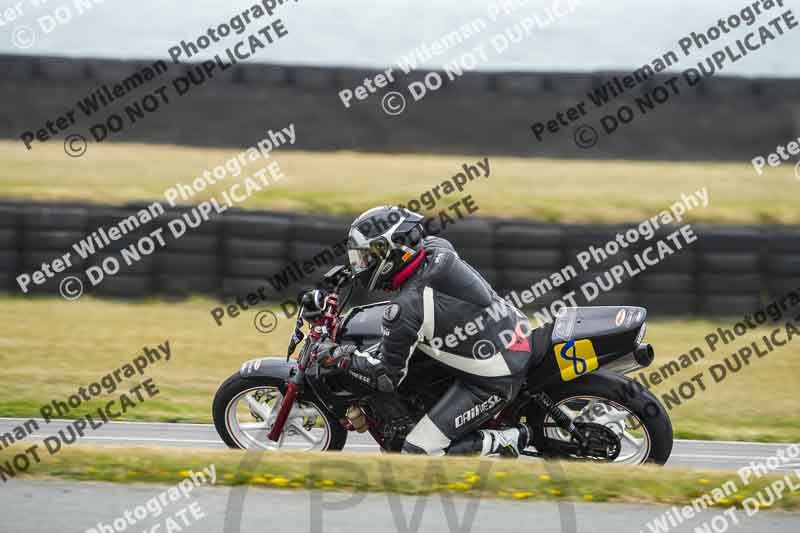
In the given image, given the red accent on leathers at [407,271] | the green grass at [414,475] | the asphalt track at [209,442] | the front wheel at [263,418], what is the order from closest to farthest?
the green grass at [414,475]
the red accent on leathers at [407,271]
the front wheel at [263,418]
the asphalt track at [209,442]

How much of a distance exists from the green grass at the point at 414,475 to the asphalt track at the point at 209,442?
1886 mm

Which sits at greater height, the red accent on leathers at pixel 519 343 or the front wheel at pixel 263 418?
Answer: the red accent on leathers at pixel 519 343

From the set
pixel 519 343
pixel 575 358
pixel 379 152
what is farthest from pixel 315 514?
pixel 379 152

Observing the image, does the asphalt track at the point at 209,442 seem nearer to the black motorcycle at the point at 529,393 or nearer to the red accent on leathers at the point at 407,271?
the black motorcycle at the point at 529,393

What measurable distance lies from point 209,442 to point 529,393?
241cm

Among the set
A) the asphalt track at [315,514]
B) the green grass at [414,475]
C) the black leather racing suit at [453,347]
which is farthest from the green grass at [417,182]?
the asphalt track at [315,514]

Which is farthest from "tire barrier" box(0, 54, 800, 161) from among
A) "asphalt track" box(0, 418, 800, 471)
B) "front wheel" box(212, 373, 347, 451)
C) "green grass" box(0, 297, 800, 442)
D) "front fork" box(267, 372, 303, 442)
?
"front fork" box(267, 372, 303, 442)

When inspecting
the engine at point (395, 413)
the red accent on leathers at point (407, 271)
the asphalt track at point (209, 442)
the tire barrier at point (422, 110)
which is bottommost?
the asphalt track at point (209, 442)

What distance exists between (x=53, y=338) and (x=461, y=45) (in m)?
8.22

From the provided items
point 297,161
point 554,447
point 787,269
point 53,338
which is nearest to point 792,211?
point 787,269

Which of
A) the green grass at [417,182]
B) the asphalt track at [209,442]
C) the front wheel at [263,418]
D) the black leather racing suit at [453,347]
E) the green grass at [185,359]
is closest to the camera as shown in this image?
the black leather racing suit at [453,347]

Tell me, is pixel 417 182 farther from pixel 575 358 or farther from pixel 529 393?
pixel 575 358

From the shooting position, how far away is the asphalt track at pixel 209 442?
289 inches

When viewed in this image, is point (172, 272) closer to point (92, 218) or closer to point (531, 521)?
point (92, 218)
